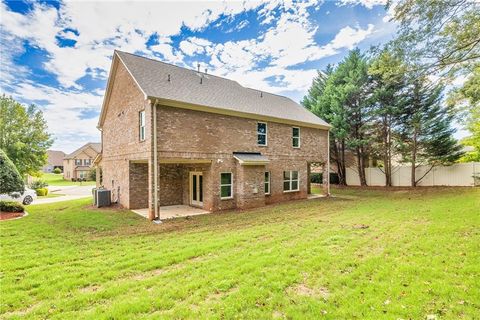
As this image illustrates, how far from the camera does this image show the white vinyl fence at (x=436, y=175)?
61.1 ft

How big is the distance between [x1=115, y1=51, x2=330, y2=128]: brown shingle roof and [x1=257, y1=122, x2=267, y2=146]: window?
638 millimetres

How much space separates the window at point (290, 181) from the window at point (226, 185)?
4.29 meters

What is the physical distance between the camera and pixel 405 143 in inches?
790

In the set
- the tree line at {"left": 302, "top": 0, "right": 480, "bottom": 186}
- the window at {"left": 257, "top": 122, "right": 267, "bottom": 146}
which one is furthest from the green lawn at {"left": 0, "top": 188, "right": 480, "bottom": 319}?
the window at {"left": 257, "top": 122, "right": 267, "bottom": 146}

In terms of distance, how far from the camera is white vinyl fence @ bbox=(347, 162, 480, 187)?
18625mm

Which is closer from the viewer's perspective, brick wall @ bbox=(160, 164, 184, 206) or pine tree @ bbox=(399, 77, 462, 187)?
brick wall @ bbox=(160, 164, 184, 206)

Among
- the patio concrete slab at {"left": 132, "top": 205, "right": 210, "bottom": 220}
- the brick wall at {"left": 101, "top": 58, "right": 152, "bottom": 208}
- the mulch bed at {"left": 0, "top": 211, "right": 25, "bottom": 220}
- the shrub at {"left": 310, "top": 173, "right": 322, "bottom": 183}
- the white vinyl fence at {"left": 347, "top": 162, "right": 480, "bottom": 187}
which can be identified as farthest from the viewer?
the shrub at {"left": 310, "top": 173, "right": 322, "bottom": 183}

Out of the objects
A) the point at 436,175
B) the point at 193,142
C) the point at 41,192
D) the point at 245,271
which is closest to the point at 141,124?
the point at 193,142

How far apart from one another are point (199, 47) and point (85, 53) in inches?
261

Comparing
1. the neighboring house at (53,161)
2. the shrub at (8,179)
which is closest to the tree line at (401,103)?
the shrub at (8,179)

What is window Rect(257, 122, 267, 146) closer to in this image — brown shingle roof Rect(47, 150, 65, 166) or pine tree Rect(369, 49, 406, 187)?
pine tree Rect(369, 49, 406, 187)

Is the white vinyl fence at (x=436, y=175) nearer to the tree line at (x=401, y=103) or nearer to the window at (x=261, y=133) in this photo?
the tree line at (x=401, y=103)

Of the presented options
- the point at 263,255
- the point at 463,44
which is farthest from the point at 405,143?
the point at 263,255

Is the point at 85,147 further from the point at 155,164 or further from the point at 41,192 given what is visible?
the point at 155,164
